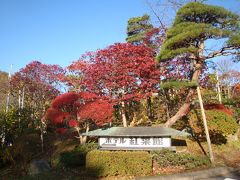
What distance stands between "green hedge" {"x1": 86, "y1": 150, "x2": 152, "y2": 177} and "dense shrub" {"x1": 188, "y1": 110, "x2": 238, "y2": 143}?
267 inches

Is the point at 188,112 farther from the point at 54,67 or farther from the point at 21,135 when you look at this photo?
the point at 54,67

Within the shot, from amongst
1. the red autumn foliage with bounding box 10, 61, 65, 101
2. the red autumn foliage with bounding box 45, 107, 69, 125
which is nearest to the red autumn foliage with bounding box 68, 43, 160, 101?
the red autumn foliage with bounding box 45, 107, 69, 125

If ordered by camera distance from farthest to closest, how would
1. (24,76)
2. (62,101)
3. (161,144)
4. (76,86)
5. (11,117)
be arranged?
(24,76) < (76,86) < (11,117) < (62,101) < (161,144)

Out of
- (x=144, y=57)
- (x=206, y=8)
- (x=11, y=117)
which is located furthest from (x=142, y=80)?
(x=11, y=117)

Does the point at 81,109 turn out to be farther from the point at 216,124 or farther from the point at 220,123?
the point at 220,123

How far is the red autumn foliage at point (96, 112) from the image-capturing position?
1811 cm

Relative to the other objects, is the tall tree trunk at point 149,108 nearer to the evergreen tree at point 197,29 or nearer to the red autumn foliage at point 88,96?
the red autumn foliage at point 88,96

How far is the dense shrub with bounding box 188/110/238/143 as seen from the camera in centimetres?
1794

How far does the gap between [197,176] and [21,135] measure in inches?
597

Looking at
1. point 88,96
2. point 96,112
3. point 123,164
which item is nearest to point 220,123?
point 123,164

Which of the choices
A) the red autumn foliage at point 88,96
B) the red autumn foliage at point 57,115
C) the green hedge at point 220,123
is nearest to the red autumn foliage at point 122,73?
the red autumn foliage at point 88,96

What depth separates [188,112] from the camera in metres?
20.2

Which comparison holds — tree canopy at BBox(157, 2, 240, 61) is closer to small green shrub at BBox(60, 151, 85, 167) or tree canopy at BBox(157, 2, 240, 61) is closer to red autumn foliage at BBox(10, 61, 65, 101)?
small green shrub at BBox(60, 151, 85, 167)

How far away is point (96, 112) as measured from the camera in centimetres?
1812
